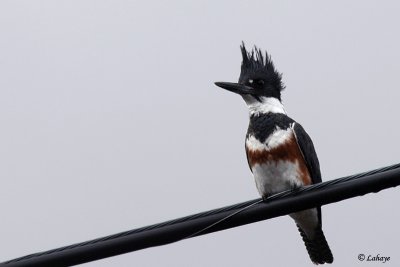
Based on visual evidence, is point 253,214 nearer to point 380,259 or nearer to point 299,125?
point 380,259

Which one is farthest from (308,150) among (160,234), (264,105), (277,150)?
(160,234)

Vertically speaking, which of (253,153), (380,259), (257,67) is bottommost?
(380,259)

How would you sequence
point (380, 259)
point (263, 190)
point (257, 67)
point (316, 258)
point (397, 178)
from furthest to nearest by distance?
1. point (257, 67)
2. point (316, 258)
3. point (263, 190)
4. point (380, 259)
5. point (397, 178)

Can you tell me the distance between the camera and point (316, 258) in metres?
5.78

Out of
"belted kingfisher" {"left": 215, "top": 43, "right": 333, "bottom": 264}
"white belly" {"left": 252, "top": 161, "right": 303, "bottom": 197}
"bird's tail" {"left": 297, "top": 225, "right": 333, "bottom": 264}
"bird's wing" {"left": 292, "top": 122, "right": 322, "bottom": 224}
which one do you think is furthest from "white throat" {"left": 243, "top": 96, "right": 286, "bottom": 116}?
"bird's tail" {"left": 297, "top": 225, "right": 333, "bottom": 264}

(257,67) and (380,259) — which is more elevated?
(257,67)

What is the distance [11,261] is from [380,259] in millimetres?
Result: 2246

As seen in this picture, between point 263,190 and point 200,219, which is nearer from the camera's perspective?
point 200,219

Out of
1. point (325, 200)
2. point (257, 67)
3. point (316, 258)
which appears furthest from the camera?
point (257, 67)

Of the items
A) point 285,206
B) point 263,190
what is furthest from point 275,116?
point 285,206

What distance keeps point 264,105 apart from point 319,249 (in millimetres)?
1037

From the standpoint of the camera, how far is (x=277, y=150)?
5.35 meters

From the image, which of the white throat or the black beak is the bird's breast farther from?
the black beak

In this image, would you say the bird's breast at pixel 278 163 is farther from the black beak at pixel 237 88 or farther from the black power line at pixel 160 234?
the black power line at pixel 160 234
